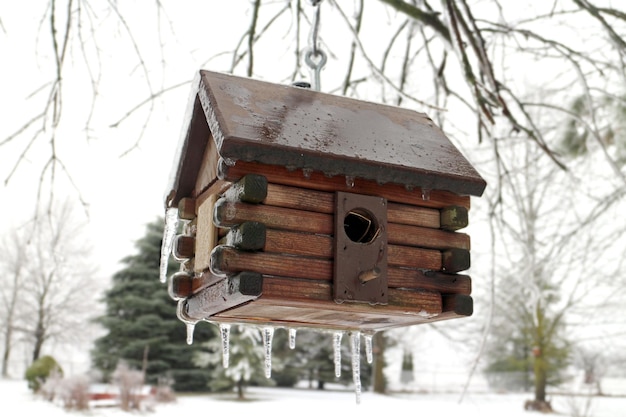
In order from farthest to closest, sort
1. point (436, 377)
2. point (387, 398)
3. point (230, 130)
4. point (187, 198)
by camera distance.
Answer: point (436, 377) → point (387, 398) → point (187, 198) → point (230, 130)

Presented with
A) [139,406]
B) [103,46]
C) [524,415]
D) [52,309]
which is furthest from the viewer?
[52,309]

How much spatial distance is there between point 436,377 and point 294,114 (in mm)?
22460

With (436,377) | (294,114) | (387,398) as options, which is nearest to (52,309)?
(387,398)

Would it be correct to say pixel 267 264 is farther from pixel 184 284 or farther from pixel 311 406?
pixel 311 406

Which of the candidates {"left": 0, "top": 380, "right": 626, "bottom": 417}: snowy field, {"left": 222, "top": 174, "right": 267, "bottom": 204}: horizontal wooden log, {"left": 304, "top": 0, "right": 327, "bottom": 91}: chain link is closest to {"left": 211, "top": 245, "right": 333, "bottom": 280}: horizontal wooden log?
{"left": 222, "top": 174, "right": 267, "bottom": 204}: horizontal wooden log

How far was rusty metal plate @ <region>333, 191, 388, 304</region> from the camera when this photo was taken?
1.75 meters

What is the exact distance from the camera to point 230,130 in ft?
5.47

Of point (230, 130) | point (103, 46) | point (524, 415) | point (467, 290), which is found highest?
point (103, 46)

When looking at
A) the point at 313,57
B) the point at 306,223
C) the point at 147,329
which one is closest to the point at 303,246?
the point at 306,223

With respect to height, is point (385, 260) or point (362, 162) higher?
point (362, 162)

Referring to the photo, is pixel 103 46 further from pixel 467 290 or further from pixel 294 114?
pixel 467 290

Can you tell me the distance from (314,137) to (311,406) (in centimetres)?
1372

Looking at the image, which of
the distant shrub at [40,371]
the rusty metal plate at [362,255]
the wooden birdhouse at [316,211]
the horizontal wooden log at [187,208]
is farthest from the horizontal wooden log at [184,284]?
the distant shrub at [40,371]

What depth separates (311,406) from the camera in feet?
48.3
